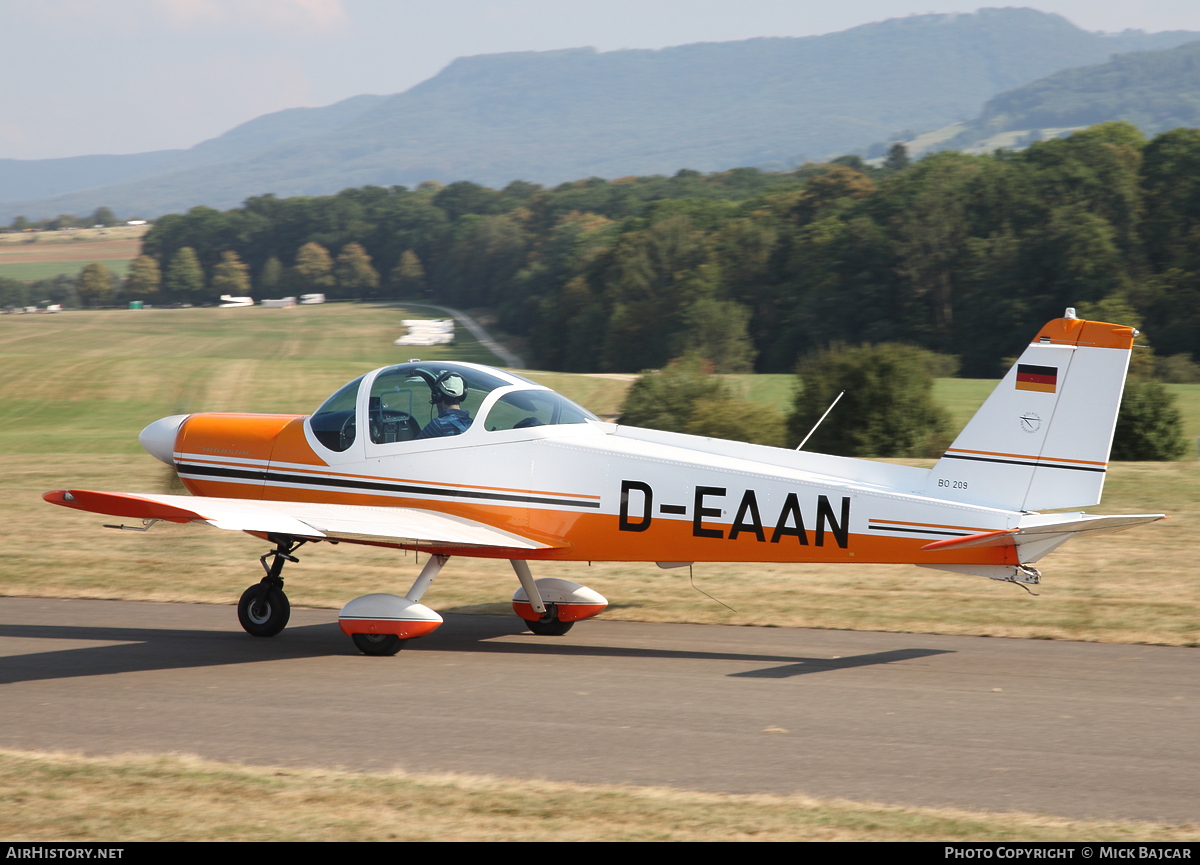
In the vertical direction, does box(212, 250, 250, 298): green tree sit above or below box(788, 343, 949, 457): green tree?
above

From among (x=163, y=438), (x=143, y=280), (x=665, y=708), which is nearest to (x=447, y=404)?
(x=163, y=438)

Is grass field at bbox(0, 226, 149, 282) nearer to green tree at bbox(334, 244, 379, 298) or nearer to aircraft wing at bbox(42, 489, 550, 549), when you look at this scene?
green tree at bbox(334, 244, 379, 298)

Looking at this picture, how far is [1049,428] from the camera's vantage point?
25.4 feet

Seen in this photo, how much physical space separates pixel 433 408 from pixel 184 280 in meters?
128

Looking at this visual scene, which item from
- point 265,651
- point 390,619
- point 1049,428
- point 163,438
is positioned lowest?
point 265,651

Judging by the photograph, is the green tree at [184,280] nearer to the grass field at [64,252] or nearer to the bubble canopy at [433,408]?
the grass field at [64,252]

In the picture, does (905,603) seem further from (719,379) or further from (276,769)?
(719,379)

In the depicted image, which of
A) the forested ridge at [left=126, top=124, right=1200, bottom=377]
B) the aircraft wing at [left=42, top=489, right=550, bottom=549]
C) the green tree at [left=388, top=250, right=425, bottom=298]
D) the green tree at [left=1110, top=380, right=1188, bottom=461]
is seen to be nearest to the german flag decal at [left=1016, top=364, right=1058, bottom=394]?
the aircraft wing at [left=42, top=489, right=550, bottom=549]

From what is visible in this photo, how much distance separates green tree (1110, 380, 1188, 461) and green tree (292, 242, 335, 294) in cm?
11125

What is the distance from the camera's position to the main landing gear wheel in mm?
9547

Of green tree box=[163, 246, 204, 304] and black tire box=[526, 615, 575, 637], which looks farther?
green tree box=[163, 246, 204, 304]

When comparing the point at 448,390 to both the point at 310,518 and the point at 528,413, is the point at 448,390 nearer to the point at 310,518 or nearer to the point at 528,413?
the point at 528,413

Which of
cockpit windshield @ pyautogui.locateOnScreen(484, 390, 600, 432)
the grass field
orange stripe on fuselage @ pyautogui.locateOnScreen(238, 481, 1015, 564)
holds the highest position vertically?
the grass field
